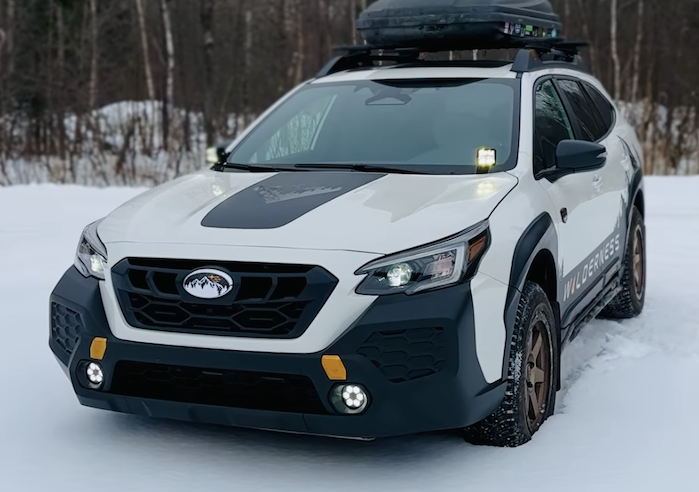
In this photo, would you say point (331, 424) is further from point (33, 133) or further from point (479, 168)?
point (33, 133)

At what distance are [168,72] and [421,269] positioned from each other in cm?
1837

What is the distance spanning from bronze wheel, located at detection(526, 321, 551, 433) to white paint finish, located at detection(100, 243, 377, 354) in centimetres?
93

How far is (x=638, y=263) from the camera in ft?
21.7

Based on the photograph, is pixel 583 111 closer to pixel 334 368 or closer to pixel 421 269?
pixel 421 269

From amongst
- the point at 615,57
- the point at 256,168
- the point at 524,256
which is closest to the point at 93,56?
the point at 615,57

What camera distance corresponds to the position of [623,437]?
13.6 feet

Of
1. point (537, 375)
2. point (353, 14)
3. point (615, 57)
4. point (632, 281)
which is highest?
point (537, 375)

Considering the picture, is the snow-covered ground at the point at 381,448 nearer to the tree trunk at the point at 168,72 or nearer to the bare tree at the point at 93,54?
the tree trunk at the point at 168,72

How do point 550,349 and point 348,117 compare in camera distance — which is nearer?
point 550,349

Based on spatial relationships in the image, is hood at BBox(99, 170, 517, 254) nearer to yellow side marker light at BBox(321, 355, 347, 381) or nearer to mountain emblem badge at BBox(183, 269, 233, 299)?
mountain emblem badge at BBox(183, 269, 233, 299)

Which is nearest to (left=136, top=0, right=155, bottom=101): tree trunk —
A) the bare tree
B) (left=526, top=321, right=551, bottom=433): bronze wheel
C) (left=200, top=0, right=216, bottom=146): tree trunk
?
the bare tree

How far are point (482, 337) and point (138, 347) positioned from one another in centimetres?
125

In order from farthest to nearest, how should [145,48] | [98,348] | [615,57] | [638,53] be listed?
1. [145,48]
2. [638,53]
3. [615,57]
4. [98,348]

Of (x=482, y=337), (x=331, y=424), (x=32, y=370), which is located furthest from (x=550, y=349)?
(x=32, y=370)
